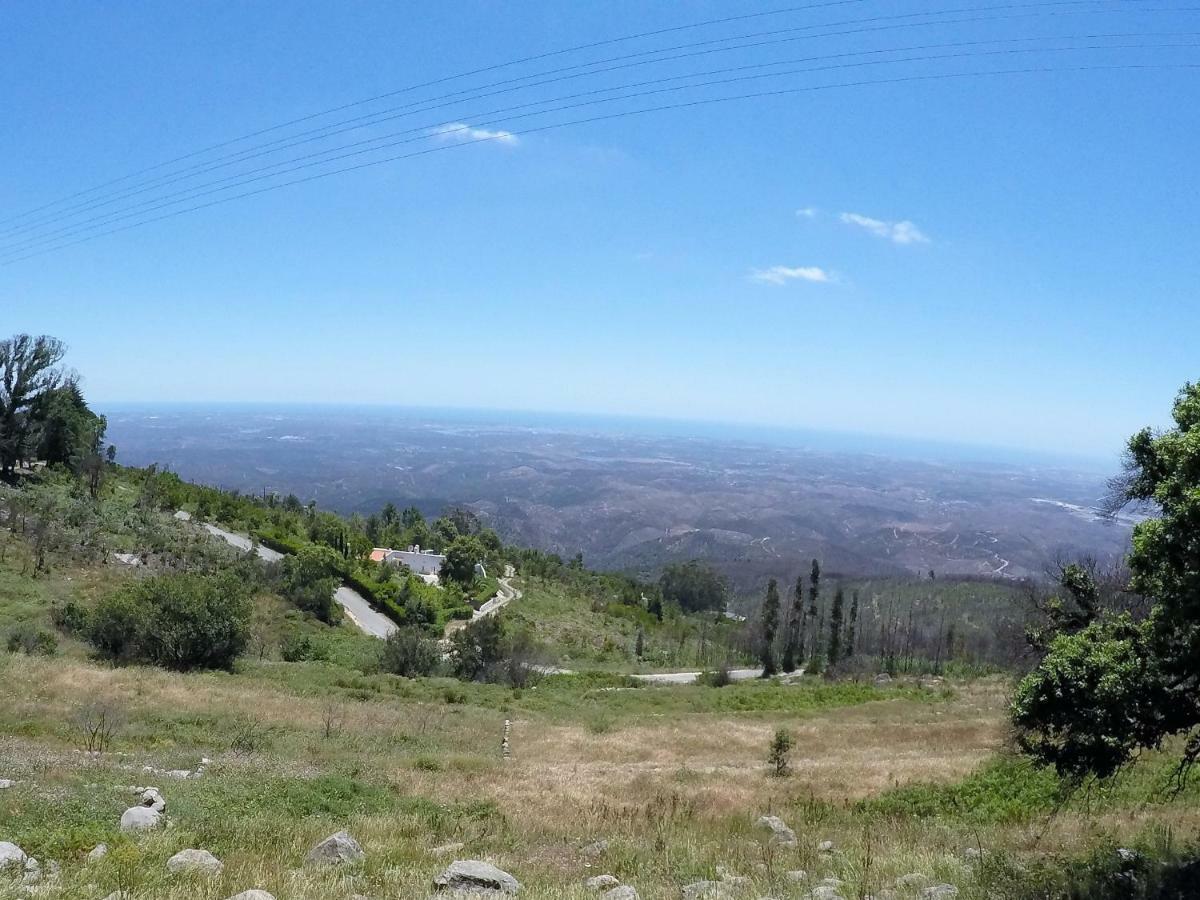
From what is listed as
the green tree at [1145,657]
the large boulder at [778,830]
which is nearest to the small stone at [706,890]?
the large boulder at [778,830]

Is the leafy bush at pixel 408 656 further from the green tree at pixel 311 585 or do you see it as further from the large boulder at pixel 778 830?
the large boulder at pixel 778 830

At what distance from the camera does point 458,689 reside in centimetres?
2812

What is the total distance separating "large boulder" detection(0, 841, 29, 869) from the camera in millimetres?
6352

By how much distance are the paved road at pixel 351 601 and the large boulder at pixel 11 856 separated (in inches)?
1466

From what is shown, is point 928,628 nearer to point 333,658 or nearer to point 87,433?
point 333,658

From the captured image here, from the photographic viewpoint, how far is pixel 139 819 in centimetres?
830

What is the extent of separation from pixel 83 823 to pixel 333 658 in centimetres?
2622

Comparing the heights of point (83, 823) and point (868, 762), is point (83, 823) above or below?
above

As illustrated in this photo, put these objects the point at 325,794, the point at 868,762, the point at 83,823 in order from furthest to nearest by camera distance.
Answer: the point at 868,762 < the point at 325,794 < the point at 83,823

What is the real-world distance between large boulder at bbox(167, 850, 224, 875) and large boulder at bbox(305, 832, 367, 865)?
0.89 meters

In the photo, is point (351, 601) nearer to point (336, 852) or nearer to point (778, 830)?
point (778, 830)

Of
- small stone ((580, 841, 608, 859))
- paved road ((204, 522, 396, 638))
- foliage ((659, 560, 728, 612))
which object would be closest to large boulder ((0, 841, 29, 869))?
small stone ((580, 841, 608, 859))

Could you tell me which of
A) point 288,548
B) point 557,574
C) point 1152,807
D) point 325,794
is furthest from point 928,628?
point 325,794

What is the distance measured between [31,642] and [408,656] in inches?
563
